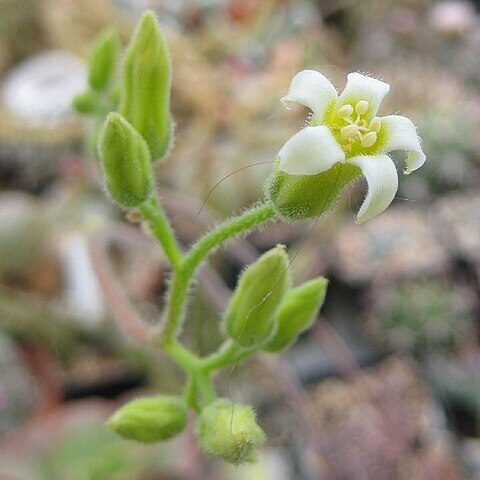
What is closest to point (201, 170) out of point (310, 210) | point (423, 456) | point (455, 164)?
point (455, 164)

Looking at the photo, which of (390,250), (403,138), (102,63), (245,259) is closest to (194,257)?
(403,138)

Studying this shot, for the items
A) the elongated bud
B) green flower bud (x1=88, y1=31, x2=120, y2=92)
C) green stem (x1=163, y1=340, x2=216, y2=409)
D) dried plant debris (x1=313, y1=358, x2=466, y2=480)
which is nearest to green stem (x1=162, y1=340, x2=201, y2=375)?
green stem (x1=163, y1=340, x2=216, y2=409)

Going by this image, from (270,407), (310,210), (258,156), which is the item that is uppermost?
(310,210)

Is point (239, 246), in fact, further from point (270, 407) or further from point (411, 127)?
point (411, 127)

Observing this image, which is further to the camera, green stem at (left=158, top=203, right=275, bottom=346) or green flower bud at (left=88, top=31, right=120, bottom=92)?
green flower bud at (left=88, top=31, right=120, bottom=92)

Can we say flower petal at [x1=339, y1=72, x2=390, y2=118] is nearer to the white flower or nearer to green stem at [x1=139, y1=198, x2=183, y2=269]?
the white flower

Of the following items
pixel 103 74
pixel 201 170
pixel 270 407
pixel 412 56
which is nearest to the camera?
pixel 103 74
